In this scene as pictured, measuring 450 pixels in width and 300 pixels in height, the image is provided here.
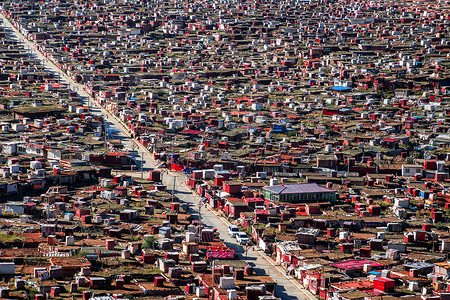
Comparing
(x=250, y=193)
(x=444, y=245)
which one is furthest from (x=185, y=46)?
(x=444, y=245)

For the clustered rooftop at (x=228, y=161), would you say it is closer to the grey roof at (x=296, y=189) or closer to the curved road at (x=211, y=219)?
the grey roof at (x=296, y=189)

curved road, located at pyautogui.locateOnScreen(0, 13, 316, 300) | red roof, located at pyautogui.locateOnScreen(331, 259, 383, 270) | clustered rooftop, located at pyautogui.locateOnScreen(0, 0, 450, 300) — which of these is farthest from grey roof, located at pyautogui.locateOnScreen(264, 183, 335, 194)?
red roof, located at pyautogui.locateOnScreen(331, 259, 383, 270)

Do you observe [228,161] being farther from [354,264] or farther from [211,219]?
[354,264]

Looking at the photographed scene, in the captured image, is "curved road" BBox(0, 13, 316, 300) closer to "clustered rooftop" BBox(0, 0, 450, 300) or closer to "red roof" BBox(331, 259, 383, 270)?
"clustered rooftop" BBox(0, 0, 450, 300)

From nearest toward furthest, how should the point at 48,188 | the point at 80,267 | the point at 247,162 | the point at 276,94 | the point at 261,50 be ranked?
the point at 80,267, the point at 48,188, the point at 247,162, the point at 276,94, the point at 261,50

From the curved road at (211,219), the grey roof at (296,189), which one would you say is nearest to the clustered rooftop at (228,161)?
the grey roof at (296,189)

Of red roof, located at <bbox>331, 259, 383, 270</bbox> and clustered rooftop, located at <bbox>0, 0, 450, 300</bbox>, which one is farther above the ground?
clustered rooftop, located at <bbox>0, 0, 450, 300</bbox>

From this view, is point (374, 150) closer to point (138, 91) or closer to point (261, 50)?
point (138, 91)

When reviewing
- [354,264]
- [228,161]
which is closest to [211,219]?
[354,264]
